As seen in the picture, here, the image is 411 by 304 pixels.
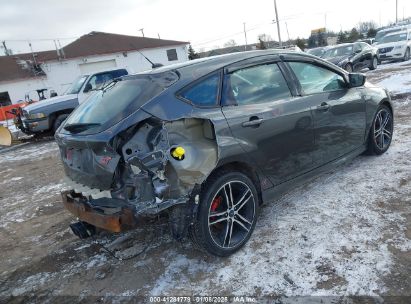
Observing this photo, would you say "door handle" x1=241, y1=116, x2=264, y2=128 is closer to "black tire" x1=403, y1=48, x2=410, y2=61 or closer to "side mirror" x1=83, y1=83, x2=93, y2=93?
"side mirror" x1=83, y1=83, x2=93, y2=93

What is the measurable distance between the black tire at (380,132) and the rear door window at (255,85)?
1867mm

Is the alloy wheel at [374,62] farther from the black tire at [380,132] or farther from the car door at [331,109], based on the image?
the car door at [331,109]

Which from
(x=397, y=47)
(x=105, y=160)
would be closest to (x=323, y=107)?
(x=105, y=160)

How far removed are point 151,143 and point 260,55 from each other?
64.3 inches

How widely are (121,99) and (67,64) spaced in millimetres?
33621

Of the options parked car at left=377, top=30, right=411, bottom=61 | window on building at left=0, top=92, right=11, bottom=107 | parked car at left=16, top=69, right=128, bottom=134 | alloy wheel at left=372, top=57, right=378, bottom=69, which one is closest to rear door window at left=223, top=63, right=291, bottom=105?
parked car at left=16, top=69, right=128, bottom=134

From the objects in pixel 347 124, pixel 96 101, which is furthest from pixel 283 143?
pixel 96 101

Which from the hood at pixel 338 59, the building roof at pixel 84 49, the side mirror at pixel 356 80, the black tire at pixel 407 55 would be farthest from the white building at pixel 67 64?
the side mirror at pixel 356 80

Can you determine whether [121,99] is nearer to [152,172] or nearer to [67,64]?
[152,172]

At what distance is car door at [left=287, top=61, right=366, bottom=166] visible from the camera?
4.18 m

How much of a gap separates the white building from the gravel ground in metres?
30.9

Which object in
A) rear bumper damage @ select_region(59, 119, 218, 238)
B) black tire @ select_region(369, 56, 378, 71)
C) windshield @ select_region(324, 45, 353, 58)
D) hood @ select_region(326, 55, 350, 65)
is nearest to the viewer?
rear bumper damage @ select_region(59, 119, 218, 238)

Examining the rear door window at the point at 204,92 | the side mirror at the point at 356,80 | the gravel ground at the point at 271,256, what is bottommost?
the gravel ground at the point at 271,256

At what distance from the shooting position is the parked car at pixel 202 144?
311cm
